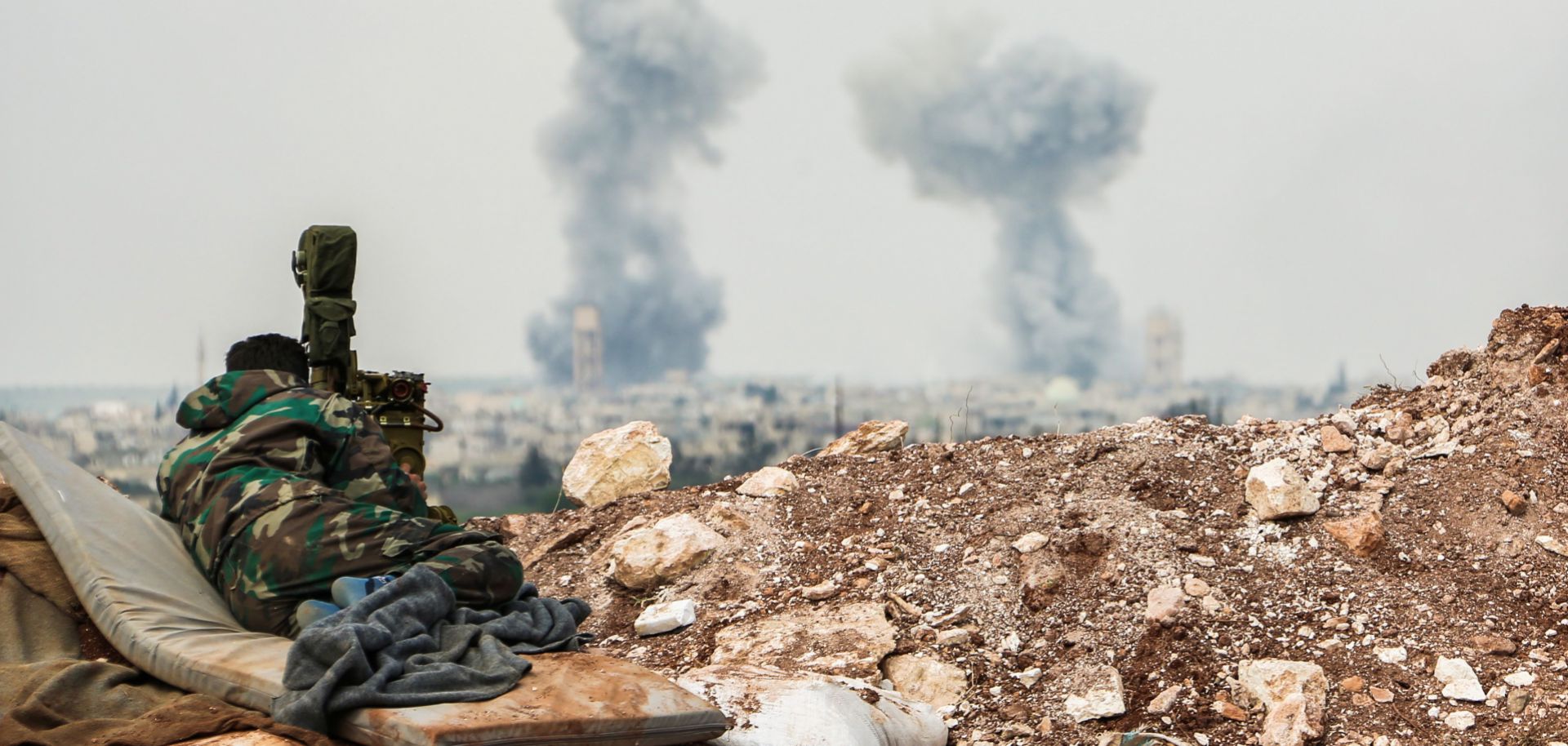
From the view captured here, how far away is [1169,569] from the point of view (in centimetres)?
671

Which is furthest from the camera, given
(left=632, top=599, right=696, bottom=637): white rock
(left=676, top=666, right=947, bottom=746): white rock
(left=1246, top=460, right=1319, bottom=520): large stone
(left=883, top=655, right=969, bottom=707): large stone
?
(left=1246, top=460, right=1319, bottom=520): large stone

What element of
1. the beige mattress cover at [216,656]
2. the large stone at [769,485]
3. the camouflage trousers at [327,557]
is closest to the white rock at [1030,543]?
the large stone at [769,485]

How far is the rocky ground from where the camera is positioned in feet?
19.5

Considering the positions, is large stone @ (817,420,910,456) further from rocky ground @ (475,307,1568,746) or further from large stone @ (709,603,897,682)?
large stone @ (709,603,897,682)

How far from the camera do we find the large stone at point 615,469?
8.91 metres

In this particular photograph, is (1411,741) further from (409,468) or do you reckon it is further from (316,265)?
(316,265)

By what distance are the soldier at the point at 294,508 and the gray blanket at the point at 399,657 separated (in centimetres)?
20

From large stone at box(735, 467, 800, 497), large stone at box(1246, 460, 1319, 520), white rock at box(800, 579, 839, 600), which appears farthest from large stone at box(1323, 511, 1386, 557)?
large stone at box(735, 467, 800, 497)

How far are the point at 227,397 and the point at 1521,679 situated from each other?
5.41m

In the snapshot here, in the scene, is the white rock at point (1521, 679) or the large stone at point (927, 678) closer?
the white rock at point (1521, 679)

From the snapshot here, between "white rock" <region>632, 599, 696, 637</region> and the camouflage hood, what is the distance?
225 centimetres

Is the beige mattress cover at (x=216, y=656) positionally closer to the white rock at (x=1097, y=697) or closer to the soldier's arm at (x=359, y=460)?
the soldier's arm at (x=359, y=460)

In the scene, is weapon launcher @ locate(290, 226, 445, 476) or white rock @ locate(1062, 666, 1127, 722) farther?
weapon launcher @ locate(290, 226, 445, 476)

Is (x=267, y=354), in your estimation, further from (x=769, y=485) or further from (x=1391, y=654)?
(x=1391, y=654)
